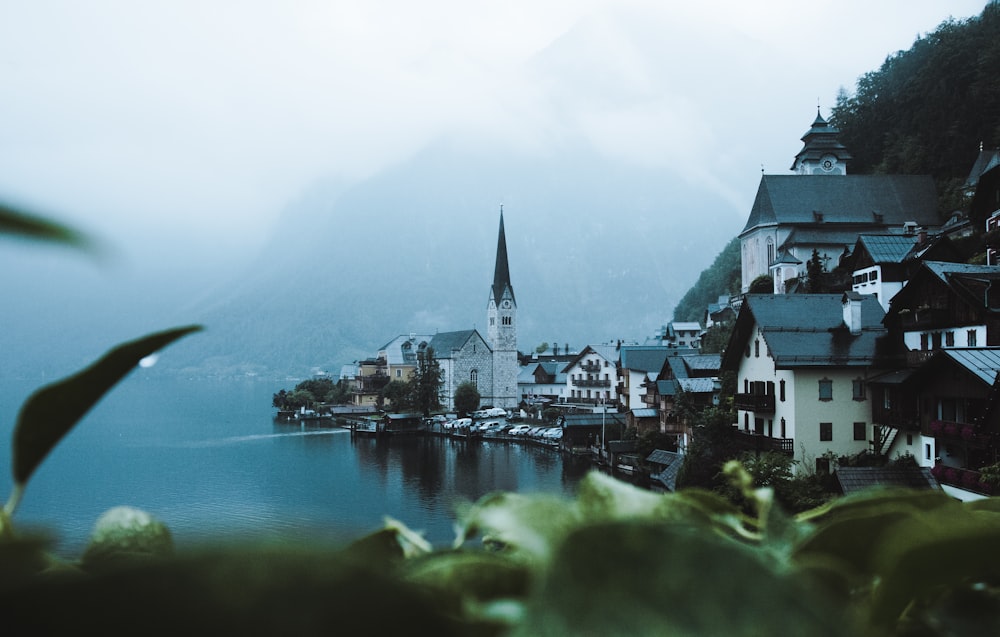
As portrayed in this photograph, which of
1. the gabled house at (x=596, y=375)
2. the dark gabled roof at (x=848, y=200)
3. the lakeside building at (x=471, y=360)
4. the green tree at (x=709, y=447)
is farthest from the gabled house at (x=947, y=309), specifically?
the lakeside building at (x=471, y=360)

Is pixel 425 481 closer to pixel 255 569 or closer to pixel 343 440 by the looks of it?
pixel 343 440

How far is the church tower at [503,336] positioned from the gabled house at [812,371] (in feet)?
174

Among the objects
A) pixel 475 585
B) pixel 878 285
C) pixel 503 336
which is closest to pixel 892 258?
pixel 878 285

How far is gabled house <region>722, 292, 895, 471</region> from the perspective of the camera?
21250mm

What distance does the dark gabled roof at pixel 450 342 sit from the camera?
7812 cm

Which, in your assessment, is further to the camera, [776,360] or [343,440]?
[343,440]

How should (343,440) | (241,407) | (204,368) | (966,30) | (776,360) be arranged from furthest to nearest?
(204,368) < (241,407) < (343,440) < (966,30) < (776,360)

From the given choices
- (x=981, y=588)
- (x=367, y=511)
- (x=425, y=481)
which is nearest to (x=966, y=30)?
(x=425, y=481)

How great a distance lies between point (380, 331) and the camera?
179m

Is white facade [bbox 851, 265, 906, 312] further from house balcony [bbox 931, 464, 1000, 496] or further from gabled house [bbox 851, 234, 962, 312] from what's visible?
house balcony [bbox 931, 464, 1000, 496]

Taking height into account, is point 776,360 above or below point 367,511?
above

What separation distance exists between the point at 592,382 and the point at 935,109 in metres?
31.0

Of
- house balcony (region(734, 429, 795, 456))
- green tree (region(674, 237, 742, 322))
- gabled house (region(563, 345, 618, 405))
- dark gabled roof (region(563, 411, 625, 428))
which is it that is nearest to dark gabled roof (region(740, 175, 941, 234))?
gabled house (region(563, 345, 618, 405))

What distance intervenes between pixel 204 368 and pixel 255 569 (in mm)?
191921
